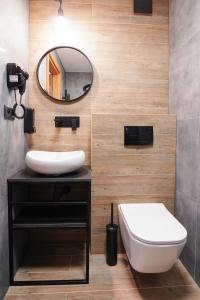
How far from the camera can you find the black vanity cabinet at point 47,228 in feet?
5.43

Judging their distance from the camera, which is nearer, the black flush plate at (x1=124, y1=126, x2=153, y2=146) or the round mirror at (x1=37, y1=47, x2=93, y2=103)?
the black flush plate at (x1=124, y1=126, x2=153, y2=146)

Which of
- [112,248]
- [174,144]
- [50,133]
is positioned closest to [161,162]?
[174,144]

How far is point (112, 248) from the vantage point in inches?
75.9

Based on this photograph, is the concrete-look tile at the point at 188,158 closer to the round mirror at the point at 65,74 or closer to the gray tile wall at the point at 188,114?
the gray tile wall at the point at 188,114

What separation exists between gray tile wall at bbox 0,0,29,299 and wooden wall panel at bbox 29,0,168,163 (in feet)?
0.88

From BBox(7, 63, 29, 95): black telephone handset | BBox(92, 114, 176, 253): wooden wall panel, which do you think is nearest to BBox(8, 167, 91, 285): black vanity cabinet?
BBox(92, 114, 176, 253): wooden wall panel

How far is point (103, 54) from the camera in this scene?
2.23m

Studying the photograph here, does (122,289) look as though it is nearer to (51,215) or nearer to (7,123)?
(51,215)

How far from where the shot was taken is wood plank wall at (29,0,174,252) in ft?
7.19

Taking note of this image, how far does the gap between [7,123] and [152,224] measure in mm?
1254

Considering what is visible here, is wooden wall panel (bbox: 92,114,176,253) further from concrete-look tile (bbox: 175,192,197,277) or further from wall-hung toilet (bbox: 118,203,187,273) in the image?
wall-hung toilet (bbox: 118,203,187,273)

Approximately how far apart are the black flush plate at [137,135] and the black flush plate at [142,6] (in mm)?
1163

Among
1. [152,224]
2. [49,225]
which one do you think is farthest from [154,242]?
[49,225]

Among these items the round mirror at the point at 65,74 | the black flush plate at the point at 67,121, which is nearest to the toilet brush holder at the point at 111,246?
the black flush plate at the point at 67,121
